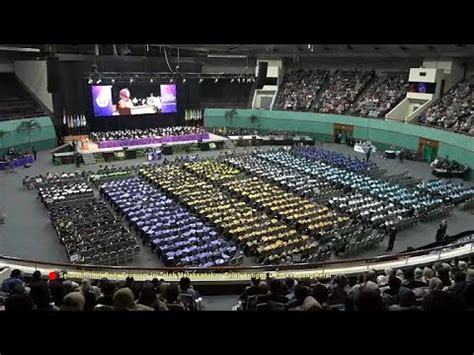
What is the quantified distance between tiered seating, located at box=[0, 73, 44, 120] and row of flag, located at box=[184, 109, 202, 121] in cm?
1379

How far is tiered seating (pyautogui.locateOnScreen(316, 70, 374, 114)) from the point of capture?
45125 mm

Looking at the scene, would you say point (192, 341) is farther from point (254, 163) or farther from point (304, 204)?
point (254, 163)

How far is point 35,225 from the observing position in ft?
68.3

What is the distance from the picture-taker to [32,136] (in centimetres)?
3728

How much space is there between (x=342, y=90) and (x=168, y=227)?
3310cm

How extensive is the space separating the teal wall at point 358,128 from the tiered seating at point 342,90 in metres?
2.26

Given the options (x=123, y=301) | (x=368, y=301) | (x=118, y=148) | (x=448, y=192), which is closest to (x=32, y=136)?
(x=118, y=148)

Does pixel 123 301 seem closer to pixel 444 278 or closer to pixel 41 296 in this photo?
pixel 41 296

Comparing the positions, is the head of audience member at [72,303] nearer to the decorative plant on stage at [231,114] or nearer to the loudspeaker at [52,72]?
the loudspeaker at [52,72]

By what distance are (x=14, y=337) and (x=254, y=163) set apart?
27301mm

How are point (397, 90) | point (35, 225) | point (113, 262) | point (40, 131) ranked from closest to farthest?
point (113, 262), point (35, 225), point (40, 131), point (397, 90)

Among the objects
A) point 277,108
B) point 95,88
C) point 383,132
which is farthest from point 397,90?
point 95,88

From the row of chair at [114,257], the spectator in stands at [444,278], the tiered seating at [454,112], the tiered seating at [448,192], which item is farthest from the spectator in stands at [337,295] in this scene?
the tiered seating at [454,112]

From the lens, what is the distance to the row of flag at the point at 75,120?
131ft
